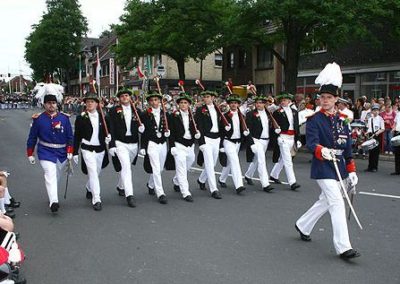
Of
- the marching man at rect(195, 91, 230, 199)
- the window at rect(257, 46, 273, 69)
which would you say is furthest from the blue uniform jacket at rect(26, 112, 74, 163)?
the window at rect(257, 46, 273, 69)

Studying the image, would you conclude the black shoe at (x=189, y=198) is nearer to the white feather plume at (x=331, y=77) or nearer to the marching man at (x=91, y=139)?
the marching man at (x=91, y=139)

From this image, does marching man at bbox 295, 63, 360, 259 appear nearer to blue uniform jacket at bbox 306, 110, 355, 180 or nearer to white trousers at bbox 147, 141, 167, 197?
blue uniform jacket at bbox 306, 110, 355, 180

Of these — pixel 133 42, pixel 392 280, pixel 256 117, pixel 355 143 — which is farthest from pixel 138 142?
pixel 133 42

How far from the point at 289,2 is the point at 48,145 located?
11674mm

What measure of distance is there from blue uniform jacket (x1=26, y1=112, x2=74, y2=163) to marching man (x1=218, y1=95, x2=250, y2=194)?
3045mm

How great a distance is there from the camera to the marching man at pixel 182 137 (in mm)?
9000

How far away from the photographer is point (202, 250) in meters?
5.98

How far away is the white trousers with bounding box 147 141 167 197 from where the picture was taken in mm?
8791

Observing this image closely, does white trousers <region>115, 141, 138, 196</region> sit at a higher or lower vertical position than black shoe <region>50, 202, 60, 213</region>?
higher

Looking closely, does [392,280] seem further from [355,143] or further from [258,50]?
[258,50]

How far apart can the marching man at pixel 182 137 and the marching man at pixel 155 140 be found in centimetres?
18

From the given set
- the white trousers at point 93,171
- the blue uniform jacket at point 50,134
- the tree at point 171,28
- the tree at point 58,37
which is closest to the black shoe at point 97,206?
the white trousers at point 93,171

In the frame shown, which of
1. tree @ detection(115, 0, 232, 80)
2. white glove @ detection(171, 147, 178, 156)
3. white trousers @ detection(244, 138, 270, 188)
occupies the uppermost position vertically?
tree @ detection(115, 0, 232, 80)

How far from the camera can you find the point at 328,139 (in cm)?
605
